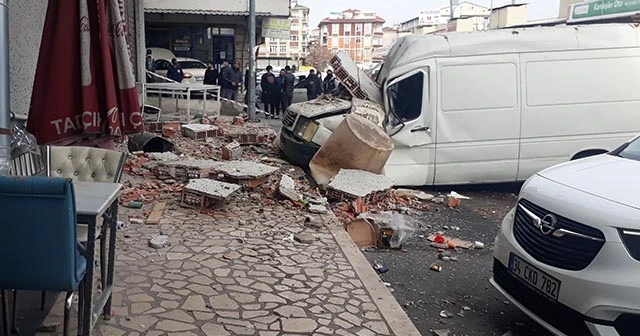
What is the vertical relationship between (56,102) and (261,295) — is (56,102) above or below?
above

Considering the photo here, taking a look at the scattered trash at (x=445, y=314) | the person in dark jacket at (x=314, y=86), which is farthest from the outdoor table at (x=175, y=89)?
the scattered trash at (x=445, y=314)

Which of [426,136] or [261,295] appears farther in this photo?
[426,136]

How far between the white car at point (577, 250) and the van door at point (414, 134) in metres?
3.96

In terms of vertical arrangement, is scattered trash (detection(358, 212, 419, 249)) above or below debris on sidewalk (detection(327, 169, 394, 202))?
below

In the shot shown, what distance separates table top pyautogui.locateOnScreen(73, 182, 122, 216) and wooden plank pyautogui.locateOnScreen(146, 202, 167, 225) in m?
2.32

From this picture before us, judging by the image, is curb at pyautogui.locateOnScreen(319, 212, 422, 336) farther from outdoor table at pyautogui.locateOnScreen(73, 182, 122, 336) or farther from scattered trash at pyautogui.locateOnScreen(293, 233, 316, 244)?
outdoor table at pyautogui.locateOnScreen(73, 182, 122, 336)

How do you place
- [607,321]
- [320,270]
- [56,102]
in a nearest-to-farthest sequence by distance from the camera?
[607,321]
[56,102]
[320,270]

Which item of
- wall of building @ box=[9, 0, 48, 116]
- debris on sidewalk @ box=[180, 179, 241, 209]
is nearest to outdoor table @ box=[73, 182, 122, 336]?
debris on sidewalk @ box=[180, 179, 241, 209]

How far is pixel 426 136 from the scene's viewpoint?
8312 mm

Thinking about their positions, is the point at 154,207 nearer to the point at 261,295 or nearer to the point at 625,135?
the point at 261,295

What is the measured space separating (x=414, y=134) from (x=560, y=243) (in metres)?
4.80

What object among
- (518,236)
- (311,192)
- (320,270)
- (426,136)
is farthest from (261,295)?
(426,136)

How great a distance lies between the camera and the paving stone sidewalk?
3.66 meters

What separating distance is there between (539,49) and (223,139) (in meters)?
5.69
